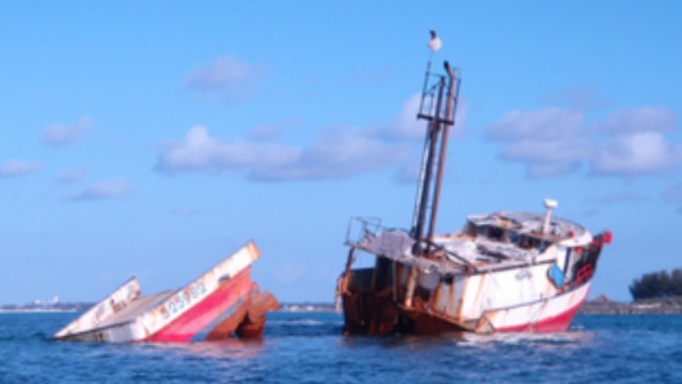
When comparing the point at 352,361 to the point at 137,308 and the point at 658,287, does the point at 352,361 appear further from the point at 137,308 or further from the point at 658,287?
the point at 658,287

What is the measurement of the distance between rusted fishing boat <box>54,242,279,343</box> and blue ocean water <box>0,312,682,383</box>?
0.50 metres

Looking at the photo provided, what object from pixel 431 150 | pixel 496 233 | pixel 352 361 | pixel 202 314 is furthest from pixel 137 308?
pixel 496 233

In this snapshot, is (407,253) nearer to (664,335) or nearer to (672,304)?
(664,335)

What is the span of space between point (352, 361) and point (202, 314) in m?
5.58

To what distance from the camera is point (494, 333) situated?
3747 centimetres

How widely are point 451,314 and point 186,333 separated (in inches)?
325

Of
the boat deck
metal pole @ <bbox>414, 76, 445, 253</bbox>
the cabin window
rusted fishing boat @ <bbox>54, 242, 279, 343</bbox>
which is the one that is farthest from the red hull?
the cabin window

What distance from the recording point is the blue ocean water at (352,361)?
90.2ft

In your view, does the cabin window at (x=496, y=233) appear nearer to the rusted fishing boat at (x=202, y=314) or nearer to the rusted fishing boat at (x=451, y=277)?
the rusted fishing boat at (x=451, y=277)

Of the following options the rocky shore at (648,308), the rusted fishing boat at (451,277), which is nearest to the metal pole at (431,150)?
the rusted fishing boat at (451,277)

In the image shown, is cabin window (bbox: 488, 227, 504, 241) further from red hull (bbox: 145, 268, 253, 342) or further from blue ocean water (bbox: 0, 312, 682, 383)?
red hull (bbox: 145, 268, 253, 342)

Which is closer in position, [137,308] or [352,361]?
[352,361]

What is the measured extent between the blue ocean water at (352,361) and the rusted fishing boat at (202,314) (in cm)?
50

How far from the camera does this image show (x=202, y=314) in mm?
34219
